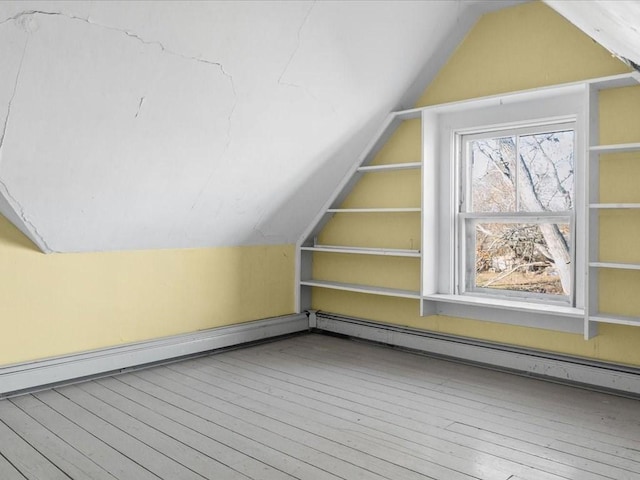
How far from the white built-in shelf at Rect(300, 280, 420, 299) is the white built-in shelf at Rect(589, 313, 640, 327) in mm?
1389

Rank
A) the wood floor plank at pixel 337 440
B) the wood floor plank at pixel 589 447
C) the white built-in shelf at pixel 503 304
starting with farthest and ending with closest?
the white built-in shelf at pixel 503 304 < the wood floor plank at pixel 589 447 < the wood floor plank at pixel 337 440

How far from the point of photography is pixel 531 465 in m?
2.68

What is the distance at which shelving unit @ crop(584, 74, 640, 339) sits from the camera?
11.6 ft

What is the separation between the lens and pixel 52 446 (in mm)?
2840

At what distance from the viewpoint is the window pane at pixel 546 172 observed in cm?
410

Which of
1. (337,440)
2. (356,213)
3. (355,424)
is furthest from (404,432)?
(356,213)

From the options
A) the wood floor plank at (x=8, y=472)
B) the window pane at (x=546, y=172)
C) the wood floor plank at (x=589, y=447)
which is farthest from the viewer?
the window pane at (x=546, y=172)

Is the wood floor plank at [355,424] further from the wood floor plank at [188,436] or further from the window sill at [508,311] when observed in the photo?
the window sill at [508,311]

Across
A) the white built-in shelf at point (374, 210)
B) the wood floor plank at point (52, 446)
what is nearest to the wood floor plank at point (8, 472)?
the wood floor plank at point (52, 446)

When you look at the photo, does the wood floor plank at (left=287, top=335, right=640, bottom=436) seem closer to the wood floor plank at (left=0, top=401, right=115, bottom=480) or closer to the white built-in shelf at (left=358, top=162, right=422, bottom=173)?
the white built-in shelf at (left=358, top=162, right=422, bottom=173)

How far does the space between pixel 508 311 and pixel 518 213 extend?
78 cm

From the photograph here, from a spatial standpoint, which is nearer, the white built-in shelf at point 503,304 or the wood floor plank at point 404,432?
the wood floor plank at point 404,432

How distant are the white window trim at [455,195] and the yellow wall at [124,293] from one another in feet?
5.25

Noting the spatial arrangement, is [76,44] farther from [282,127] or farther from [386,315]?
[386,315]
